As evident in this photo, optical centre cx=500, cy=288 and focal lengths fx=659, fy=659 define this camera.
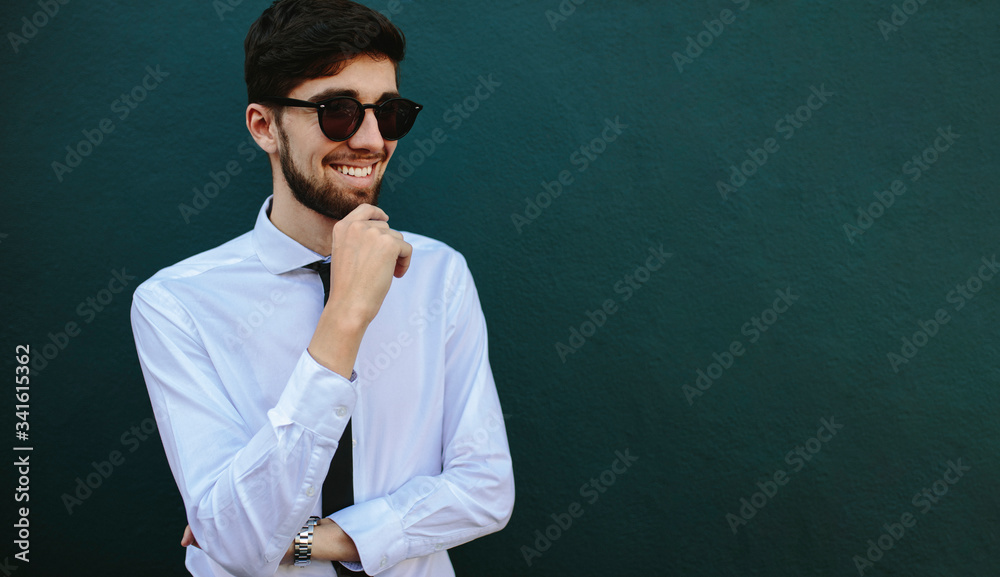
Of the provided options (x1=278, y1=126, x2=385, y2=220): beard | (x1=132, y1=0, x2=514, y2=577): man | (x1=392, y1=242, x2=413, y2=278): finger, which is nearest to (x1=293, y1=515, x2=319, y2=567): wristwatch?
(x1=132, y1=0, x2=514, y2=577): man

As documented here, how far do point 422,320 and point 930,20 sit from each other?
2.06 meters

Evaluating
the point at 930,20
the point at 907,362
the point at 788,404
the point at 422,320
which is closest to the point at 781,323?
the point at 788,404

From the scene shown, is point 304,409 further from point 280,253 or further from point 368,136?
point 368,136

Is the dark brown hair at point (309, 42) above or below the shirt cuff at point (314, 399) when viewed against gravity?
above

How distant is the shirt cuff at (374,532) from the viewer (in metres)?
1.42

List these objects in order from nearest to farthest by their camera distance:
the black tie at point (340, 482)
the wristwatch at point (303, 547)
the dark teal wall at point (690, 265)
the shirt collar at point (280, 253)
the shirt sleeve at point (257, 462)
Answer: the shirt sleeve at point (257, 462) < the wristwatch at point (303, 547) < the black tie at point (340, 482) < the shirt collar at point (280, 253) < the dark teal wall at point (690, 265)

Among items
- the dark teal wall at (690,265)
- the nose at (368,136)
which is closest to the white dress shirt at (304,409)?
the nose at (368,136)

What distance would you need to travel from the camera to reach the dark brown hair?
1486 millimetres

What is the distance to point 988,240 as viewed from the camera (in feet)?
7.43

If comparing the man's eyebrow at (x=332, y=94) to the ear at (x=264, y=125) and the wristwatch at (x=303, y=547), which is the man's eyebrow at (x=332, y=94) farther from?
the wristwatch at (x=303, y=547)

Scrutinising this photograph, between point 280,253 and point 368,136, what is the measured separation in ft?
1.24

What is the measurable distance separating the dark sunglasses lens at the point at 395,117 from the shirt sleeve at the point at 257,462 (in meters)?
0.57

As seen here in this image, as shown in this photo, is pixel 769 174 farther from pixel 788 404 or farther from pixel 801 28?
pixel 788 404

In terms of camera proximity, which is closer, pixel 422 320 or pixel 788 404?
pixel 422 320
